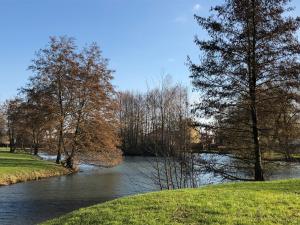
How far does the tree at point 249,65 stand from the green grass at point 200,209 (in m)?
7.65

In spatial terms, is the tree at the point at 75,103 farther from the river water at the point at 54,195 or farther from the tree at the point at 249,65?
the tree at the point at 249,65

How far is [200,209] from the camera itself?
1038 cm

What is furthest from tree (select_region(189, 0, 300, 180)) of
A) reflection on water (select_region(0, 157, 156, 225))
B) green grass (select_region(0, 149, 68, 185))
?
green grass (select_region(0, 149, 68, 185))

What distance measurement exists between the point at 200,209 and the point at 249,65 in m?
11.3

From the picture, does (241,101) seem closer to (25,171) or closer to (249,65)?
(249,65)

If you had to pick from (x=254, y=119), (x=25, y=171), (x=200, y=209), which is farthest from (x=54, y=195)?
(x=200, y=209)

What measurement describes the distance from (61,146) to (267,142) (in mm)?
24456

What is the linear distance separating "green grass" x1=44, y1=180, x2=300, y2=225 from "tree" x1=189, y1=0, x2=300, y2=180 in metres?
7.65

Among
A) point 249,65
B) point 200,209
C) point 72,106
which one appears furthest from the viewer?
point 72,106

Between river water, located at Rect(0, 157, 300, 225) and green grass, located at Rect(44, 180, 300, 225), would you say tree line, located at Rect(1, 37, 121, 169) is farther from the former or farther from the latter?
green grass, located at Rect(44, 180, 300, 225)

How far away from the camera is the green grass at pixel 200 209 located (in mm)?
9449

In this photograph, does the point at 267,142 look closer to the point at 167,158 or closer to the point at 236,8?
the point at 167,158

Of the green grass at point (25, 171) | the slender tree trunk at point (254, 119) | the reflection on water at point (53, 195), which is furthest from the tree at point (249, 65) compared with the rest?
the green grass at point (25, 171)

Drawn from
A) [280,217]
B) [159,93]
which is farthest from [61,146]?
[280,217]
